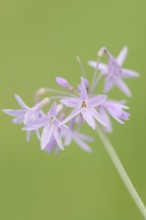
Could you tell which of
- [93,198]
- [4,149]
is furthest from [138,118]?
[4,149]

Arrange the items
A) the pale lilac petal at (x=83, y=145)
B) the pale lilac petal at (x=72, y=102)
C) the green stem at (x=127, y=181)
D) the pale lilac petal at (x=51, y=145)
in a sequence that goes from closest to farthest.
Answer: the green stem at (x=127, y=181)
the pale lilac petal at (x=72, y=102)
the pale lilac petal at (x=51, y=145)
the pale lilac petal at (x=83, y=145)

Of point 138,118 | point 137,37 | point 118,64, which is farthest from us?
point 137,37

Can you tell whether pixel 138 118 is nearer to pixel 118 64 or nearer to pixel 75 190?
pixel 75 190

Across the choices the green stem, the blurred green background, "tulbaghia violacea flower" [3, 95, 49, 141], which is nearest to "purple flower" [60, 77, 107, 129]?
the green stem

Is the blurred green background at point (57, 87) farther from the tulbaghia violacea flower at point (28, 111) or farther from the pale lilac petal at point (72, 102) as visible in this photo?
the pale lilac petal at point (72, 102)

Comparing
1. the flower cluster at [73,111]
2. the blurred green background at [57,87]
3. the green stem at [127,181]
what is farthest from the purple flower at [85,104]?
the blurred green background at [57,87]

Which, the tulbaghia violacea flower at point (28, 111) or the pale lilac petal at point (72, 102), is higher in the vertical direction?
the tulbaghia violacea flower at point (28, 111)

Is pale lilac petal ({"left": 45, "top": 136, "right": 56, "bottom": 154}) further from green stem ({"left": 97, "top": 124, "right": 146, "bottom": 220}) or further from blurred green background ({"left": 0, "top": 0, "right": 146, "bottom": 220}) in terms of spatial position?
blurred green background ({"left": 0, "top": 0, "right": 146, "bottom": 220})

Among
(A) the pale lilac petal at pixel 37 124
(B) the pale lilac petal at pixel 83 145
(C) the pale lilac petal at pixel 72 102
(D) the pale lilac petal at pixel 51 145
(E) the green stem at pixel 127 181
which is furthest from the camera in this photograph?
(B) the pale lilac petal at pixel 83 145

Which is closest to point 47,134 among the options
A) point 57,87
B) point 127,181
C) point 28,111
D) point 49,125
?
point 49,125
